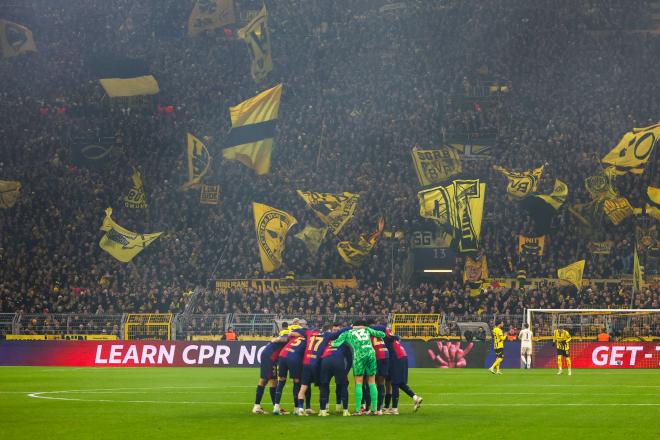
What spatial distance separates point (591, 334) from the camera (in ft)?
142

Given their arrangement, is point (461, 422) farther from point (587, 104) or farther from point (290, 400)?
point (587, 104)

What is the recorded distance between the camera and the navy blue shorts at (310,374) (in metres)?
20.7

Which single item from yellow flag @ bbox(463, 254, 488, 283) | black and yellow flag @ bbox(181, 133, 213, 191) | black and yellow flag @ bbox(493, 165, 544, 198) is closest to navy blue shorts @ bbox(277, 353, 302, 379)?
yellow flag @ bbox(463, 254, 488, 283)

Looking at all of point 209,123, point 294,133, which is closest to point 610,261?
point 294,133

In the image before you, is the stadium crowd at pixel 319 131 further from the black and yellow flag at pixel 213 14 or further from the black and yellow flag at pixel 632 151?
the black and yellow flag at pixel 632 151

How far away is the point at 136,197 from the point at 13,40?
52.3 feet

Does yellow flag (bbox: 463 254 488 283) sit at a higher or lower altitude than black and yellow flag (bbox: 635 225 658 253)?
lower

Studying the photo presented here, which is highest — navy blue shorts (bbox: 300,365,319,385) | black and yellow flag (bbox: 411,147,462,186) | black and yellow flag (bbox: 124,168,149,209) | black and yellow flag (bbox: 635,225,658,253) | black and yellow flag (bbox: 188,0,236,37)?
black and yellow flag (bbox: 188,0,236,37)

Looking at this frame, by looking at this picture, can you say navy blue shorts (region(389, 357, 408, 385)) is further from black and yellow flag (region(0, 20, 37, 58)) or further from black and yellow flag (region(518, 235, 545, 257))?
black and yellow flag (region(0, 20, 37, 58))

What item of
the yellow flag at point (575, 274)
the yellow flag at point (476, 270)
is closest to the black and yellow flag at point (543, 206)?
the yellow flag at point (476, 270)

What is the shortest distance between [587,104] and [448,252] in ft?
41.6

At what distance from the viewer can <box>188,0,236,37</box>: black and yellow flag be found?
63.2 meters

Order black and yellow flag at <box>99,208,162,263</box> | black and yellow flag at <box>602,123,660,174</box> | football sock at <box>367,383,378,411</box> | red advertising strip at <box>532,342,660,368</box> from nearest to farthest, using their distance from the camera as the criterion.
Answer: football sock at <box>367,383,378,411</box>, red advertising strip at <box>532,342,660,368</box>, black and yellow flag at <box>602,123,660,174</box>, black and yellow flag at <box>99,208,162,263</box>

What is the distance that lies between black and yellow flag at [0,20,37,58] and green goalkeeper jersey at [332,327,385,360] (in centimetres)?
4840
